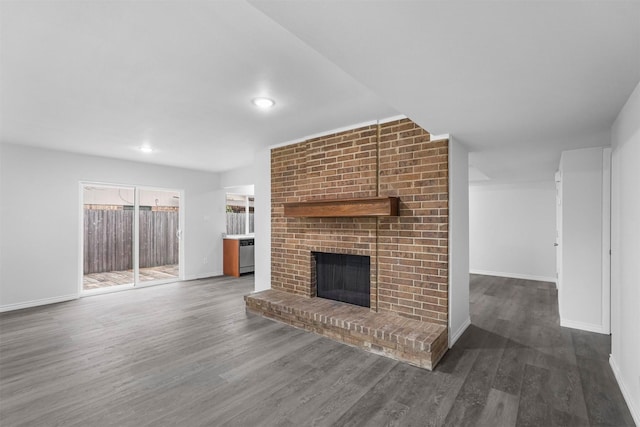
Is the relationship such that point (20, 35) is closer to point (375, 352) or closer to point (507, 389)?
point (375, 352)

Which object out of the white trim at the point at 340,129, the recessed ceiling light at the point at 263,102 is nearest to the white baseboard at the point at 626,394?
the white trim at the point at 340,129

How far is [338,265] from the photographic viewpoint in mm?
3930

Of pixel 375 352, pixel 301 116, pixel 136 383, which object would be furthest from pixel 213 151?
pixel 375 352

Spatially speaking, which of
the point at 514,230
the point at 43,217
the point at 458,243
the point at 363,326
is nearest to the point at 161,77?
the point at 363,326

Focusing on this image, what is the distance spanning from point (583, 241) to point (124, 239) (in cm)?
701

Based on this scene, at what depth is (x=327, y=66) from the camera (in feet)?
7.11

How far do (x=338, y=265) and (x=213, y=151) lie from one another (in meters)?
2.72

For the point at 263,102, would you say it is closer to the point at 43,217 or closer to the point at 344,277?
the point at 344,277

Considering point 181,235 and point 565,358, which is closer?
point 565,358

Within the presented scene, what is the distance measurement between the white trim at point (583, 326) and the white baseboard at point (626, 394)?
0.91m

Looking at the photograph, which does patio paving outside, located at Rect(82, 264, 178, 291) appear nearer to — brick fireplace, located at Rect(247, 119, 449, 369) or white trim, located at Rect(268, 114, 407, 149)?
brick fireplace, located at Rect(247, 119, 449, 369)

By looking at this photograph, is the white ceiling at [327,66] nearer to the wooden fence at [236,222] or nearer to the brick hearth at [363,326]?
the brick hearth at [363,326]

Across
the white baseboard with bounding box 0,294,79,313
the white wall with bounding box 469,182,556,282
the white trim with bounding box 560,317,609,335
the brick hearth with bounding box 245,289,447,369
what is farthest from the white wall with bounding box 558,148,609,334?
the white baseboard with bounding box 0,294,79,313

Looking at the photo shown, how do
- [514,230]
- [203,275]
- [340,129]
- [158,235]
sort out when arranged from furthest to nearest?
[203,275] < [514,230] < [158,235] < [340,129]
